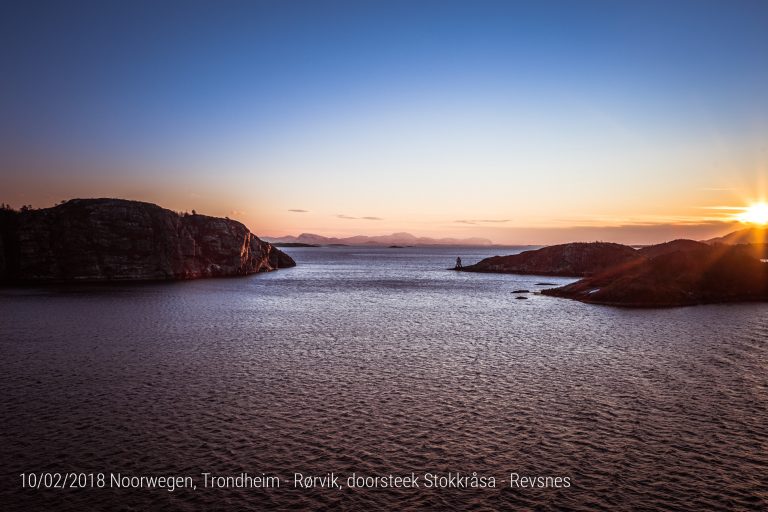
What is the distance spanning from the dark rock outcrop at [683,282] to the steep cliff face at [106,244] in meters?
89.6

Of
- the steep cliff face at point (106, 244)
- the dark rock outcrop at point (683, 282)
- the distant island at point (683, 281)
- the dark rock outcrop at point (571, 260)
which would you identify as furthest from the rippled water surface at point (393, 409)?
the dark rock outcrop at point (571, 260)

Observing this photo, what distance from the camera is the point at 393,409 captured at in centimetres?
2294

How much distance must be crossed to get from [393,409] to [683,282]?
213 feet

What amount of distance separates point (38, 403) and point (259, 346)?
16442 millimetres

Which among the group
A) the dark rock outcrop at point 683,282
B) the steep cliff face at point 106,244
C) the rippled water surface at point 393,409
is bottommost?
the rippled water surface at point 393,409

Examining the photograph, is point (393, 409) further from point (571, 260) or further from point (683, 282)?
point (571, 260)

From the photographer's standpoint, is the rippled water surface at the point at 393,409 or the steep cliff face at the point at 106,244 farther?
the steep cliff face at the point at 106,244

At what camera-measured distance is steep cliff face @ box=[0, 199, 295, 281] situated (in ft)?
310

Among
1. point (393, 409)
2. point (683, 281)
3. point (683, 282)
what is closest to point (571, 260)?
point (683, 281)

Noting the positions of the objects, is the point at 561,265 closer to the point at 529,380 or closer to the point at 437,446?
the point at 529,380

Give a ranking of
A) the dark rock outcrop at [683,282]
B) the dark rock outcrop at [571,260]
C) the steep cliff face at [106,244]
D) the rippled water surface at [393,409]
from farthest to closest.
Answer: the dark rock outcrop at [571,260] → the steep cliff face at [106,244] → the dark rock outcrop at [683,282] → the rippled water surface at [393,409]

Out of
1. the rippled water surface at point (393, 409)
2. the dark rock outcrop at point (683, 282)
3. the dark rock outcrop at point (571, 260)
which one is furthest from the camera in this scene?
the dark rock outcrop at point (571, 260)

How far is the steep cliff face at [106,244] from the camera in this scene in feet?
310

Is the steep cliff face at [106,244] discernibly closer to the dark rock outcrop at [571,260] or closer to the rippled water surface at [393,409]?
the rippled water surface at [393,409]
